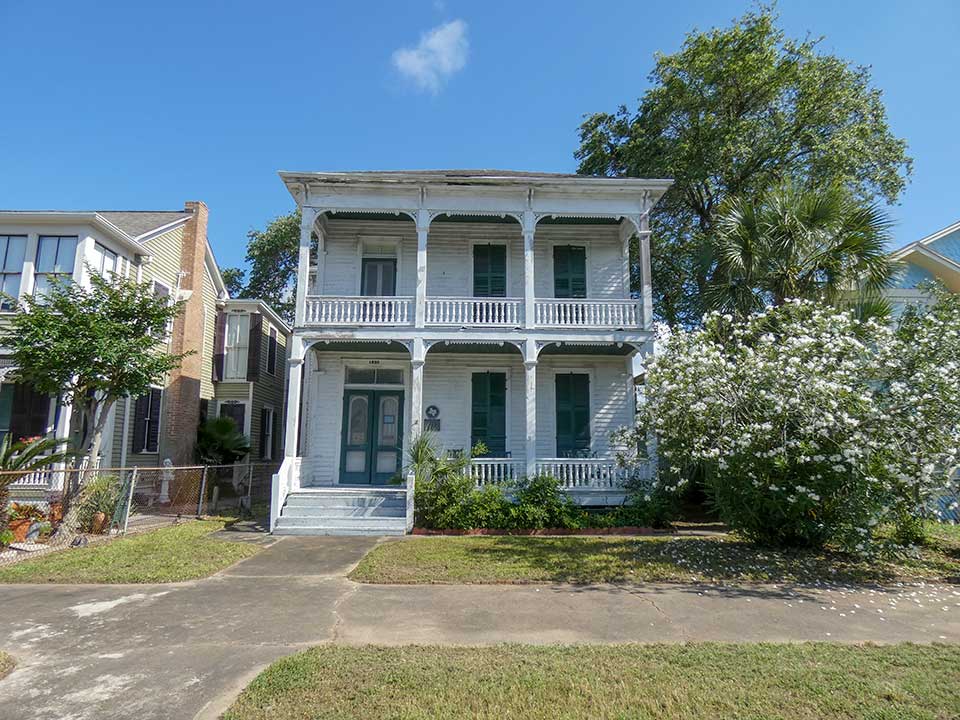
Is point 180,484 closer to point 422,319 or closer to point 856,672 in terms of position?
point 422,319

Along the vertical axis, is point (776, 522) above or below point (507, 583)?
above

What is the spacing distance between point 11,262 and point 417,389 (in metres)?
10.4

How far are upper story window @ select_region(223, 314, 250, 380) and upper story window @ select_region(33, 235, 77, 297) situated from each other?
20.9ft

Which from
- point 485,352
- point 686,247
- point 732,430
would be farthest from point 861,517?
point 686,247

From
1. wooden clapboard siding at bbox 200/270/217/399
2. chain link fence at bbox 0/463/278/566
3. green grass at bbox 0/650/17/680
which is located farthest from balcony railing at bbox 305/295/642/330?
green grass at bbox 0/650/17/680

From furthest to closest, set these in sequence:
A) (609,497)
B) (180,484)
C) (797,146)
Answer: (797,146) < (180,484) < (609,497)

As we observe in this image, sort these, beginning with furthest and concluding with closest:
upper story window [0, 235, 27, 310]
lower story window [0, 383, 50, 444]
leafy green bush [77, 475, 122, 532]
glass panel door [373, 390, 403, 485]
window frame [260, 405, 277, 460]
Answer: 1. window frame [260, 405, 277, 460]
2. glass panel door [373, 390, 403, 485]
3. upper story window [0, 235, 27, 310]
4. lower story window [0, 383, 50, 444]
5. leafy green bush [77, 475, 122, 532]

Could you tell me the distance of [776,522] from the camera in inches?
325

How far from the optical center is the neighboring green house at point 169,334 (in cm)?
1295

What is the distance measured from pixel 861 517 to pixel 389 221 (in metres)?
11.7

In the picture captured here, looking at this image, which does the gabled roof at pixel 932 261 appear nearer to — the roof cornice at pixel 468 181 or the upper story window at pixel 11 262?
the roof cornice at pixel 468 181

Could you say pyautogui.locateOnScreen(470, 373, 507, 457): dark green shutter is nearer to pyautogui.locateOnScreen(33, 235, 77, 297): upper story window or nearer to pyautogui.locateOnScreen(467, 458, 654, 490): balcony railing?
pyautogui.locateOnScreen(467, 458, 654, 490): balcony railing

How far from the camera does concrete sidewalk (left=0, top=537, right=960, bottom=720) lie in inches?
154

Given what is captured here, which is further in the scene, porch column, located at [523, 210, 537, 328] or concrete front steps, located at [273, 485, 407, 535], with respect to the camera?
porch column, located at [523, 210, 537, 328]
